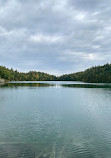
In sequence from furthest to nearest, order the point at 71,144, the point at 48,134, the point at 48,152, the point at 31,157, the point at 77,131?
the point at 77,131, the point at 48,134, the point at 71,144, the point at 48,152, the point at 31,157

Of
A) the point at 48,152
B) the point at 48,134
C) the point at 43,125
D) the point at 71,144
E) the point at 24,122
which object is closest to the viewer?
the point at 48,152

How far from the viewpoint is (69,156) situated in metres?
13.2

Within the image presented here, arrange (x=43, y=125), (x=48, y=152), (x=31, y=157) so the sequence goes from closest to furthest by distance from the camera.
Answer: (x=31, y=157) < (x=48, y=152) < (x=43, y=125)

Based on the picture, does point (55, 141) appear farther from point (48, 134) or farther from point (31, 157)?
point (31, 157)

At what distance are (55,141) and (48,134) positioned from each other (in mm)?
2197

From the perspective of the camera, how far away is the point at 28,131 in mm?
19594

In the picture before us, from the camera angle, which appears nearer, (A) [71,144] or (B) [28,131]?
(A) [71,144]

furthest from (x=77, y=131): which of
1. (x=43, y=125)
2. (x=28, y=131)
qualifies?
(x=28, y=131)

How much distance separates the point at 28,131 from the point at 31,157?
6.92m

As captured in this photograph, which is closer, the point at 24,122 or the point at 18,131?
the point at 18,131

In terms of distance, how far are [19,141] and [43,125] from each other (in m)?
6.23

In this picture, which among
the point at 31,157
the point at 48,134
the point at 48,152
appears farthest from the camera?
the point at 48,134

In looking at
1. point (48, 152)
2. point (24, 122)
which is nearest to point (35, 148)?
point (48, 152)

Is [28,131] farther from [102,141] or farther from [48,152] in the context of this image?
[102,141]
